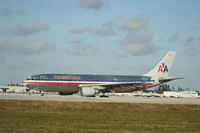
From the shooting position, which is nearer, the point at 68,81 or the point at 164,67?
the point at 68,81

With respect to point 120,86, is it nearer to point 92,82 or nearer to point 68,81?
point 92,82

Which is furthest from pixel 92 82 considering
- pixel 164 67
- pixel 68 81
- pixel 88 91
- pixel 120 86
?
pixel 164 67

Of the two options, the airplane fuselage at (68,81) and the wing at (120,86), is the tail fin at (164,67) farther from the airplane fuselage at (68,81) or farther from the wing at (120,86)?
the airplane fuselage at (68,81)

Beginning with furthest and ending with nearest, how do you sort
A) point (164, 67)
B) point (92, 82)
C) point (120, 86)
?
point (164, 67), point (120, 86), point (92, 82)

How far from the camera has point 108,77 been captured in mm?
60188

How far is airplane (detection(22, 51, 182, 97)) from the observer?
55284mm

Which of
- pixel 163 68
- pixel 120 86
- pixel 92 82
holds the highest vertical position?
pixel 163 68

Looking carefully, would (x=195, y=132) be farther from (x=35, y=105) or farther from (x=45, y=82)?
(x=45, y=82)

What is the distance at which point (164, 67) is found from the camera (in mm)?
65812

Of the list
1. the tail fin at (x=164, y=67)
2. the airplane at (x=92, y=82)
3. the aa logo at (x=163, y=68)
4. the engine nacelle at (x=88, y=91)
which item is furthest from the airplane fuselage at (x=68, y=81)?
the aa logo at (x=163, y=68)

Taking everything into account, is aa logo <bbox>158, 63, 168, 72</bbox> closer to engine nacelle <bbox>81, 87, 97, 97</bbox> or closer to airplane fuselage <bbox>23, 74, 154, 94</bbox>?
airplane fuselage <bbox>23, 74, 154, 94</bbox>

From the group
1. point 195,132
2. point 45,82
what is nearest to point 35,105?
point 195,132

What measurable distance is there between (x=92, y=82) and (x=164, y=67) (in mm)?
16664

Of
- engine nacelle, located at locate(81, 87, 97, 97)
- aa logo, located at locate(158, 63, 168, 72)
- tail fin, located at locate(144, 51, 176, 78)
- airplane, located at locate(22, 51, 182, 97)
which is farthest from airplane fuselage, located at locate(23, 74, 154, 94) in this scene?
aa logo, located at locate(158, 63, 168, 72)
